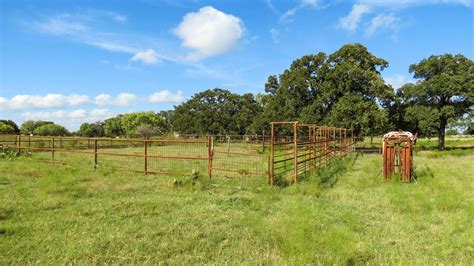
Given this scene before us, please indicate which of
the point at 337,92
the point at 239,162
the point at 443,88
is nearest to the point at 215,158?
the point at 239,162

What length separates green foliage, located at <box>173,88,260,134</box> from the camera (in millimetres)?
63469

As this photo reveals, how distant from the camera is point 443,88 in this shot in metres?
29.0

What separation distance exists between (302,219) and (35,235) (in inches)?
168

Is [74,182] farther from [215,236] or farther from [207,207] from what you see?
[215,236]

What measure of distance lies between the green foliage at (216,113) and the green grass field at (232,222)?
178 feet

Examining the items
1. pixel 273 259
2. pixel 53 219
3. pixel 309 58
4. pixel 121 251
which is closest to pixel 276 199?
pixel 273 259

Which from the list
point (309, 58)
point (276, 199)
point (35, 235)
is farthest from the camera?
point (309, 58)

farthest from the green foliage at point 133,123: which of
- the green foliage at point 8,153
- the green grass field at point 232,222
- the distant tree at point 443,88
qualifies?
the green grass field at point 232,222

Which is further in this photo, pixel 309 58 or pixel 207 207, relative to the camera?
pixel 309 58

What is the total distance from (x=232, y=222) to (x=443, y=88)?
3064cm

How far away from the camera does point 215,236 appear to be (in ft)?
16.0

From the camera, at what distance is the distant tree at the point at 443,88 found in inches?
1131

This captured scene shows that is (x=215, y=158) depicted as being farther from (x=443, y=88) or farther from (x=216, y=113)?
(x=216, y=113)

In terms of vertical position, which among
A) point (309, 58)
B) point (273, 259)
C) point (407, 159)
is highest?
point (309, 58)
